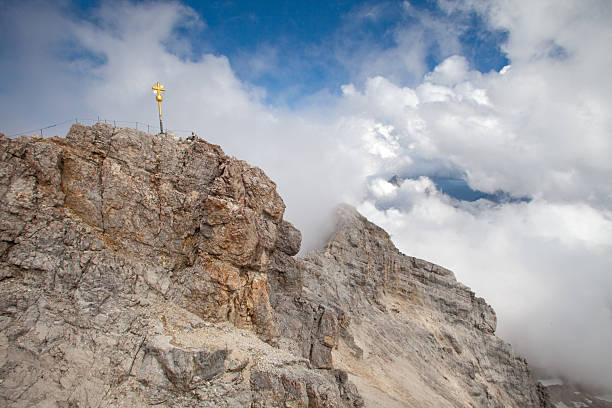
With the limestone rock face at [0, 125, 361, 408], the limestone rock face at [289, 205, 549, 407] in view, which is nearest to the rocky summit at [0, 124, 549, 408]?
the limestone rock face at [0, 125, 361, 408]

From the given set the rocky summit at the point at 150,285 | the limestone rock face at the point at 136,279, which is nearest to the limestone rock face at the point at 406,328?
the rocky summit at the point at 150,285

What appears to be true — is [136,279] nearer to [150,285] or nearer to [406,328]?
[150,285]

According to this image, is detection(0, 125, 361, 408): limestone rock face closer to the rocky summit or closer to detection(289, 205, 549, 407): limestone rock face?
the rocky summit

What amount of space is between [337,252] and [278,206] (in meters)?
27.7

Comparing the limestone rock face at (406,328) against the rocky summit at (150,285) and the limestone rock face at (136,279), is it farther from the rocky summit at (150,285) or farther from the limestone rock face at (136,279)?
the limestone rock face at (136,279)

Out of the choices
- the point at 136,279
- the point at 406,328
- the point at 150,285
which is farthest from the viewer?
the point at 406,328

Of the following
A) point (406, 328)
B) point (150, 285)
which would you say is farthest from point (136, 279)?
point (406, 328)

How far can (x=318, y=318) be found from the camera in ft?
117

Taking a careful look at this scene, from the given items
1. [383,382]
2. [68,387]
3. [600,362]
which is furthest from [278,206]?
[600,362]

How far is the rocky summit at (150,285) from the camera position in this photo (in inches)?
720

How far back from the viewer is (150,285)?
23.2 m

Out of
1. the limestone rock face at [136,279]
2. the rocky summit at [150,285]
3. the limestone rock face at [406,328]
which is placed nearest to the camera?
the limestone rock face at [136,279]

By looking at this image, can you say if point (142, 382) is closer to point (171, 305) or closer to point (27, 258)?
point (171, 305)

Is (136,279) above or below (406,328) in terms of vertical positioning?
below
